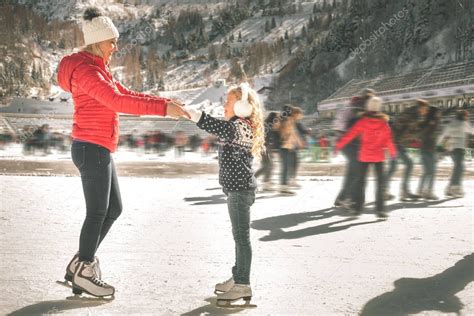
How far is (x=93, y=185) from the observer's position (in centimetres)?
260

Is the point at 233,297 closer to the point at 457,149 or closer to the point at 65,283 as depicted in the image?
the point at 65,283

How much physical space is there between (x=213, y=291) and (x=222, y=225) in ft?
6.37

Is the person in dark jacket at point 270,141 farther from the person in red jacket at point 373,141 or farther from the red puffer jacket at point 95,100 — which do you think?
the red puffer jacket at point 95,100

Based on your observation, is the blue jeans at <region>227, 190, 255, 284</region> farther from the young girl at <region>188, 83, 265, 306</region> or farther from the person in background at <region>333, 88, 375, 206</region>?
the person in background at <region>333, 88, 375, 206</region>

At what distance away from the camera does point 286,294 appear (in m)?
2.76

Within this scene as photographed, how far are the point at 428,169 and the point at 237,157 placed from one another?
510 centimetres

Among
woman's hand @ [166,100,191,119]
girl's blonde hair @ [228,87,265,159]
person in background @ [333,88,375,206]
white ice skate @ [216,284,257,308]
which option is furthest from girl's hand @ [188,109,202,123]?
person in background @ [333,88,375,206]

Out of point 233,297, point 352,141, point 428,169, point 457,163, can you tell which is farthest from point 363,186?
point 233,297

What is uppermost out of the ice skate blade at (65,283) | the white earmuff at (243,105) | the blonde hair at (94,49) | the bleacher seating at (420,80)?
the bleacher seating at (420,80)

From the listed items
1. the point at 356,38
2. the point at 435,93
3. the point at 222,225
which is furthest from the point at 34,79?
the point at 222,225

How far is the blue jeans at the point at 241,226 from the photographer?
2.63 m

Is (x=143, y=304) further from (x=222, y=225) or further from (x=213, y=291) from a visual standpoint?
(x=222, y=225)

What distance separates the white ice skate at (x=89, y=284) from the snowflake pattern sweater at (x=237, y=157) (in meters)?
0.76

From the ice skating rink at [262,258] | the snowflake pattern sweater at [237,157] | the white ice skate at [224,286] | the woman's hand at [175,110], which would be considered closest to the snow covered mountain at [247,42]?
the snowflake pattern sweater at [237,157]
